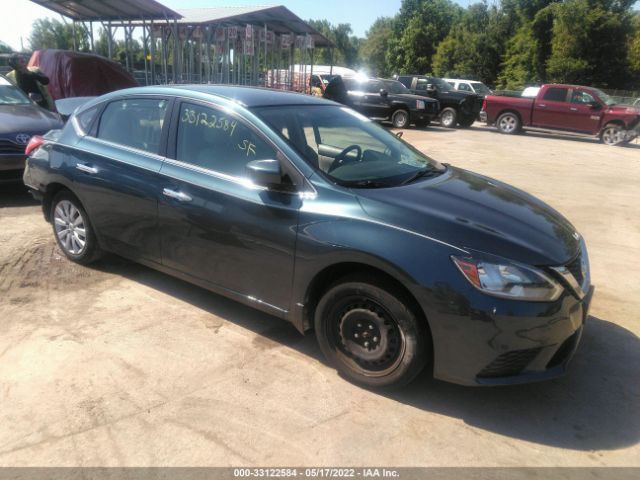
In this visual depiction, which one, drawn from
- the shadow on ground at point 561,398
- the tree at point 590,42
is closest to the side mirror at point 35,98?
the shadow on ground at point 561,398

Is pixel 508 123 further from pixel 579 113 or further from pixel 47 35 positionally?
pixel 47 35

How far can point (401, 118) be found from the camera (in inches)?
747

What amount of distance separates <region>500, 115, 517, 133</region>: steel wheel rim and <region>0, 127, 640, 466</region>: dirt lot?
53.6 ft

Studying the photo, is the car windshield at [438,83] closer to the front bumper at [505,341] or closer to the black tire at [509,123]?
the black tire at [509,123]

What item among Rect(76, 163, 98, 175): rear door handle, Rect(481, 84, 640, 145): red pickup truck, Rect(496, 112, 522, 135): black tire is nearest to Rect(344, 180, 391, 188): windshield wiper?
Rect(76, 163, 98, 175): rear door handle

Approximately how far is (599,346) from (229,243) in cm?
270

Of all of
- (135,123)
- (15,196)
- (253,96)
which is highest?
(253,96)

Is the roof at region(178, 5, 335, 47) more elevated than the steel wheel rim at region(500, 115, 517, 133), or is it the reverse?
the roof at region(178, 5, 335, 47)

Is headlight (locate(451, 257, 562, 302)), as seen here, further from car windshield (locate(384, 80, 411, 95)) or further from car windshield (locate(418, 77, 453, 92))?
car windshield (locate(418, 77, 453, 92))

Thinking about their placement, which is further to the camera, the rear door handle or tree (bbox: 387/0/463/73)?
tree (bbox: 387/0/463/73)

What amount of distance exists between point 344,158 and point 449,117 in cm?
1881

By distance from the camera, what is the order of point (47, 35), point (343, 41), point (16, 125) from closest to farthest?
point (16, 125)
point (47, 35)
point (343, 41)

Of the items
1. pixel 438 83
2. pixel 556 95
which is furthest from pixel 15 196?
pixel 438 83

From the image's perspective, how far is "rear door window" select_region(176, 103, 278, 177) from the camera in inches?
134
